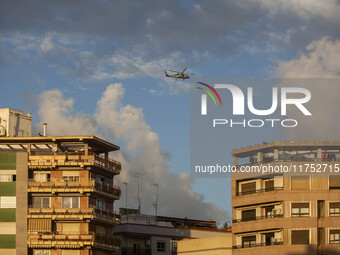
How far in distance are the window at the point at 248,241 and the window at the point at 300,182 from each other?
8.98m

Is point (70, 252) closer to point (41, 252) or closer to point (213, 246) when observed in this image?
point (41, 252)

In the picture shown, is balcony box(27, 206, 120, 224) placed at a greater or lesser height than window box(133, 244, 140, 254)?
greater

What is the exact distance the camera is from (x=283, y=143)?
110500mm

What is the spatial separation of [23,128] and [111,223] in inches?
767

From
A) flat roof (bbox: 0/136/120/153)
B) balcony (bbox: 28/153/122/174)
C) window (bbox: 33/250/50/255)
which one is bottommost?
window (bbox: 33/250/50/255)

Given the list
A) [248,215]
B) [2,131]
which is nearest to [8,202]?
[2,131]

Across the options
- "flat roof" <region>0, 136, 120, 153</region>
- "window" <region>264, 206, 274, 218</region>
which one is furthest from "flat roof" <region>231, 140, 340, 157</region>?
"flat roof" <region>0, 136, 120, 153</region>

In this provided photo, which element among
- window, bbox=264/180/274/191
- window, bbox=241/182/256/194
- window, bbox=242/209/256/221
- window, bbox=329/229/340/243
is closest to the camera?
window, bbox=329/229/340/243

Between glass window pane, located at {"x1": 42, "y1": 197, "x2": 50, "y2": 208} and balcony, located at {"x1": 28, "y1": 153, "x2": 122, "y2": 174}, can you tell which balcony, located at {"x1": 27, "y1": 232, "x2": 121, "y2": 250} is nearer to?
glass window pane, located at {"x1": 42, "y1": 197, "x2": 50, "y2": 208}

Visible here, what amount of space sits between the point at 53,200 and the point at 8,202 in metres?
5.59

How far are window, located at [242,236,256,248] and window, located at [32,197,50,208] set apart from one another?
25475mm

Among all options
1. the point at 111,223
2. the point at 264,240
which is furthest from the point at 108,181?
the point at 264,240

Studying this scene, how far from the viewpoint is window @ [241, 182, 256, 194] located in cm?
11344

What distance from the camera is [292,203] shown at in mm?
108000
